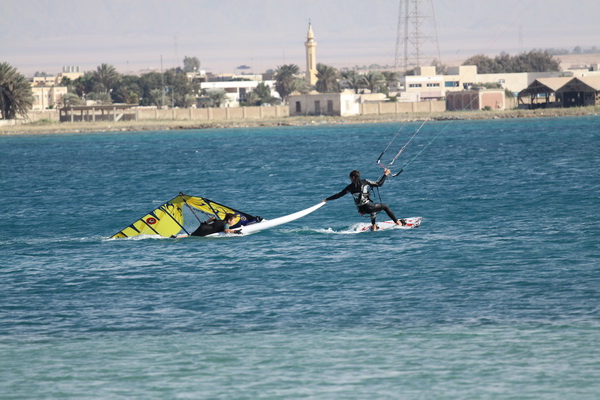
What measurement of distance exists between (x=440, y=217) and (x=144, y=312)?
17.0 m

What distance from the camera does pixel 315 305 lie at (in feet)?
62.0

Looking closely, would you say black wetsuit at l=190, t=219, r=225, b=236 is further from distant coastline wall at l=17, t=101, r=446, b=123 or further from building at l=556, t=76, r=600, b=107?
distant coastline wall at l=17, t=101, r=446, b=123

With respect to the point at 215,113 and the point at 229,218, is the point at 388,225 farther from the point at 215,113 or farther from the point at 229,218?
the point at 215,113

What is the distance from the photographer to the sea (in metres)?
14.1

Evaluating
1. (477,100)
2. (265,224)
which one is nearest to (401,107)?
(477,100)

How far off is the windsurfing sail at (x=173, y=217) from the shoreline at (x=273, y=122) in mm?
142994

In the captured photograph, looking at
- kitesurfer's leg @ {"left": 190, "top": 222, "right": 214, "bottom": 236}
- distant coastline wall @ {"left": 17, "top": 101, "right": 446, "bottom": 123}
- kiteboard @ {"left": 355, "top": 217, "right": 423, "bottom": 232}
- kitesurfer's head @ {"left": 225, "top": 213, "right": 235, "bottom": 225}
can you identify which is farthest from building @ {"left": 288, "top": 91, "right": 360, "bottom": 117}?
kitesurfer's leg @ {"left": 190, "top": 222, "right": 214, "bottom": 236}

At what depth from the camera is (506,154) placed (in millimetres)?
79000

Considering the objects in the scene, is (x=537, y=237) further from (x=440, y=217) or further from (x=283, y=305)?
(x=283, y=305)

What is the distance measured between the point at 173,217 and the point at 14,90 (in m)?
135

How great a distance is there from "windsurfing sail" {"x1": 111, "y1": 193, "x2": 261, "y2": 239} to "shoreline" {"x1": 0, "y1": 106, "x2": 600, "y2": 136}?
469 feet

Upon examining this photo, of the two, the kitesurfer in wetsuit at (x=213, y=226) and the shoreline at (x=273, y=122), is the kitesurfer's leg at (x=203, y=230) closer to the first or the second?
the kitesurfer in wetsuit at (x=213, y=226)

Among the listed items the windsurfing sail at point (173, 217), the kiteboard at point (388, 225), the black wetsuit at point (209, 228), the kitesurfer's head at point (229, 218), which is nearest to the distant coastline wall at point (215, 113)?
the kiteboard at point (388, 225)

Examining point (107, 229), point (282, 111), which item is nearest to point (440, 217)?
point (107, 229)
